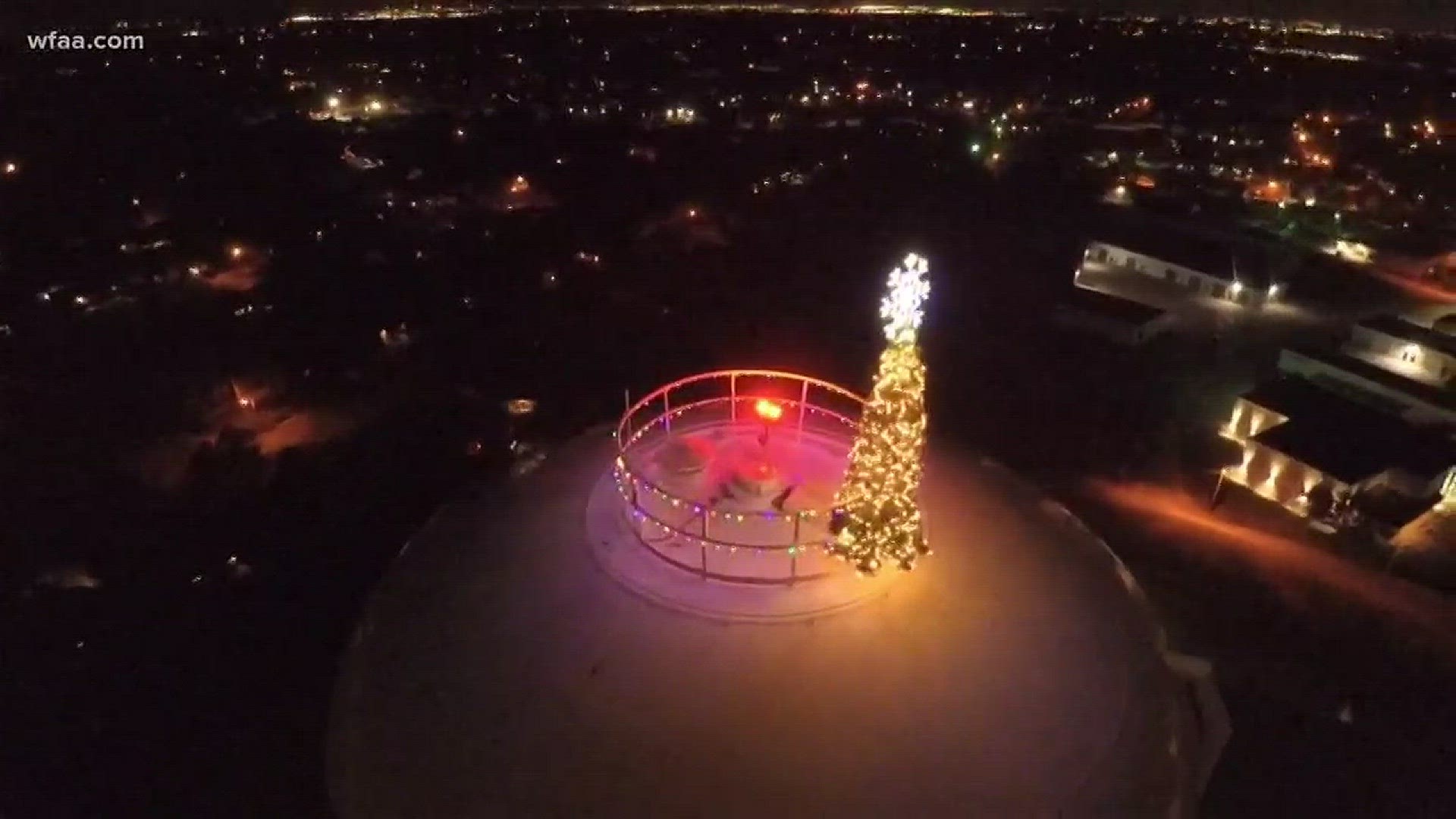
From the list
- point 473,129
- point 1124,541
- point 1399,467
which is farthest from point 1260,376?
point 473,129

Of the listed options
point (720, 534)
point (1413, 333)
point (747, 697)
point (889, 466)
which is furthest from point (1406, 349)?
point (747, 697)

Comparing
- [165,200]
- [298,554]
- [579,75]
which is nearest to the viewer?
[298,554]

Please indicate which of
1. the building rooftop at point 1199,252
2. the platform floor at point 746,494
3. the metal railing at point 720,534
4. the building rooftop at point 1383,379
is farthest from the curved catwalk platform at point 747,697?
the building rooftop at point 1199,252

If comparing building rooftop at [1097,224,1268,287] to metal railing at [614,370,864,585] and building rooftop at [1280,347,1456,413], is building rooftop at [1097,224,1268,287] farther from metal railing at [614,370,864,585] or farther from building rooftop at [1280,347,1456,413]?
metal railing at [614,370,864,585]

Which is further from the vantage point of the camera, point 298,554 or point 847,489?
point 298,554

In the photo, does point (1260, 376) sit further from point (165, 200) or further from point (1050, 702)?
point (165, 200)

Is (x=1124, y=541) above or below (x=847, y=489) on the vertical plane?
below

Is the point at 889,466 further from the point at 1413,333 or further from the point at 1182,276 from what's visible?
the point at 1182,276
